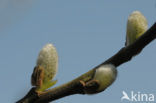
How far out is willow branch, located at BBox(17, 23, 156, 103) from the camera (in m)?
0.66

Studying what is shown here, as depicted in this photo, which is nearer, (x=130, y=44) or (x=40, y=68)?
(x=130, y=44)

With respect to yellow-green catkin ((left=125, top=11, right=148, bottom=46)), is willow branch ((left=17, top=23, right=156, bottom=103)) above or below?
below

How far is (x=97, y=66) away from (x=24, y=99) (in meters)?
0.19

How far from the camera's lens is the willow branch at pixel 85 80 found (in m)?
0.66

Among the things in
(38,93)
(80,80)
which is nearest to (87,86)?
(80,80)

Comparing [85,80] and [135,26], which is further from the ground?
[135,26]

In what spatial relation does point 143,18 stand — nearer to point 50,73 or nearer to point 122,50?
point 122,50

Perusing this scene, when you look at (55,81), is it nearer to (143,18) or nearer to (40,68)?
(40,68)

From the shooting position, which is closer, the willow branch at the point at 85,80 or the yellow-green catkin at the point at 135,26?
the willow branch at the point at 85,80

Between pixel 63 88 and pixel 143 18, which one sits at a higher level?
pixel 143 18

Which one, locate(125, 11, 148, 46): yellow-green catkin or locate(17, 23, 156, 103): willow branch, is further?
locate(125, 11, 148, 46): yellow-green catkin

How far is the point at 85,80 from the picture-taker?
72cm

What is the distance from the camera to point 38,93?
0.76 metres

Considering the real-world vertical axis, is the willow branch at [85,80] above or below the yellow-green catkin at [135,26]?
below
